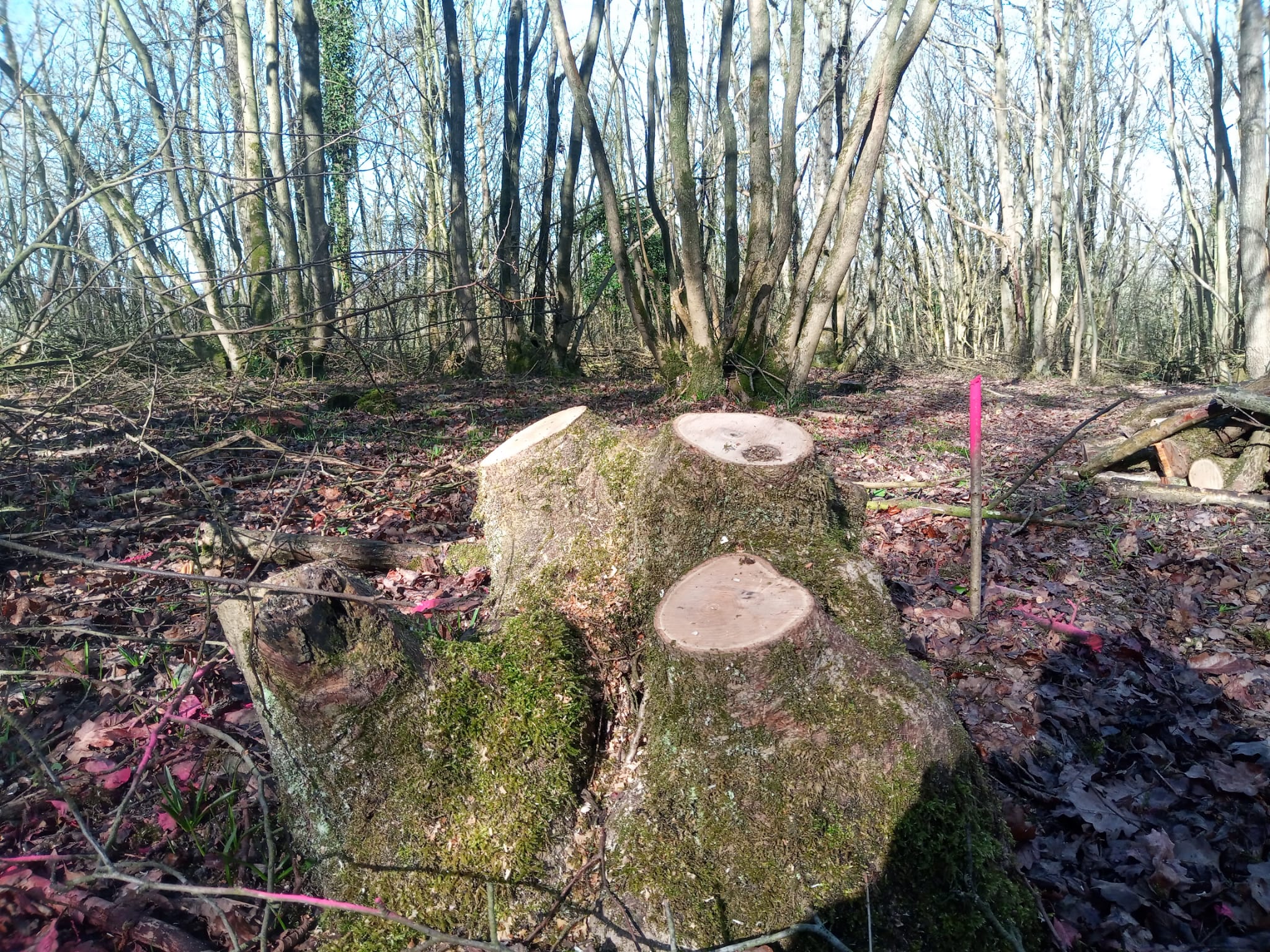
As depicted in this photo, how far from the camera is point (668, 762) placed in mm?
2016

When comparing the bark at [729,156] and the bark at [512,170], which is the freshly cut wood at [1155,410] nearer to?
the bark at [729,156]

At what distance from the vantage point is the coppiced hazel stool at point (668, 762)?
1.82 metres

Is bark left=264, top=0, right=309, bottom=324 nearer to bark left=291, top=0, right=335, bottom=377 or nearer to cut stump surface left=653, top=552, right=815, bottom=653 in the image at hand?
bark left=291, top=0, right=335, bottom=377

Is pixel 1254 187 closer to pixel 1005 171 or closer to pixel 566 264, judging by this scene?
pixel 1005 171

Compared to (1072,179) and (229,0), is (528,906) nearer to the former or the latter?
(229,0)

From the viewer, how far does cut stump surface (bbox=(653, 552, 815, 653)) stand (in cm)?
199

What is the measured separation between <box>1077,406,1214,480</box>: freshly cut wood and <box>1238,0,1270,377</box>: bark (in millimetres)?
4386

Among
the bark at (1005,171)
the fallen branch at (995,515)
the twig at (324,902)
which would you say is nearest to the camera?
the twig at (324,902)

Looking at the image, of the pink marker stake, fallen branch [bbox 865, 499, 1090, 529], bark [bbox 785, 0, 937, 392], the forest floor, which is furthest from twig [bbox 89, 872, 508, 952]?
bark [bbox 785, 0, 937, 392]

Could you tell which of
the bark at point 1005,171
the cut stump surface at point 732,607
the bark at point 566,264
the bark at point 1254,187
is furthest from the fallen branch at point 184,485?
the bark at point 1005,171

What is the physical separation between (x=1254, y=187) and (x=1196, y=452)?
547 centimetres

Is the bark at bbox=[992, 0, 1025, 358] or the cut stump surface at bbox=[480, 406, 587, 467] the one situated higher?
the bark at bbox=[992, 0, 1025, 358]

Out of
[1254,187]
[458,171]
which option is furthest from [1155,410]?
[458,171]

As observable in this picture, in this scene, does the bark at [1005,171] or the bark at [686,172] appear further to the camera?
the bark at [1005,171]
